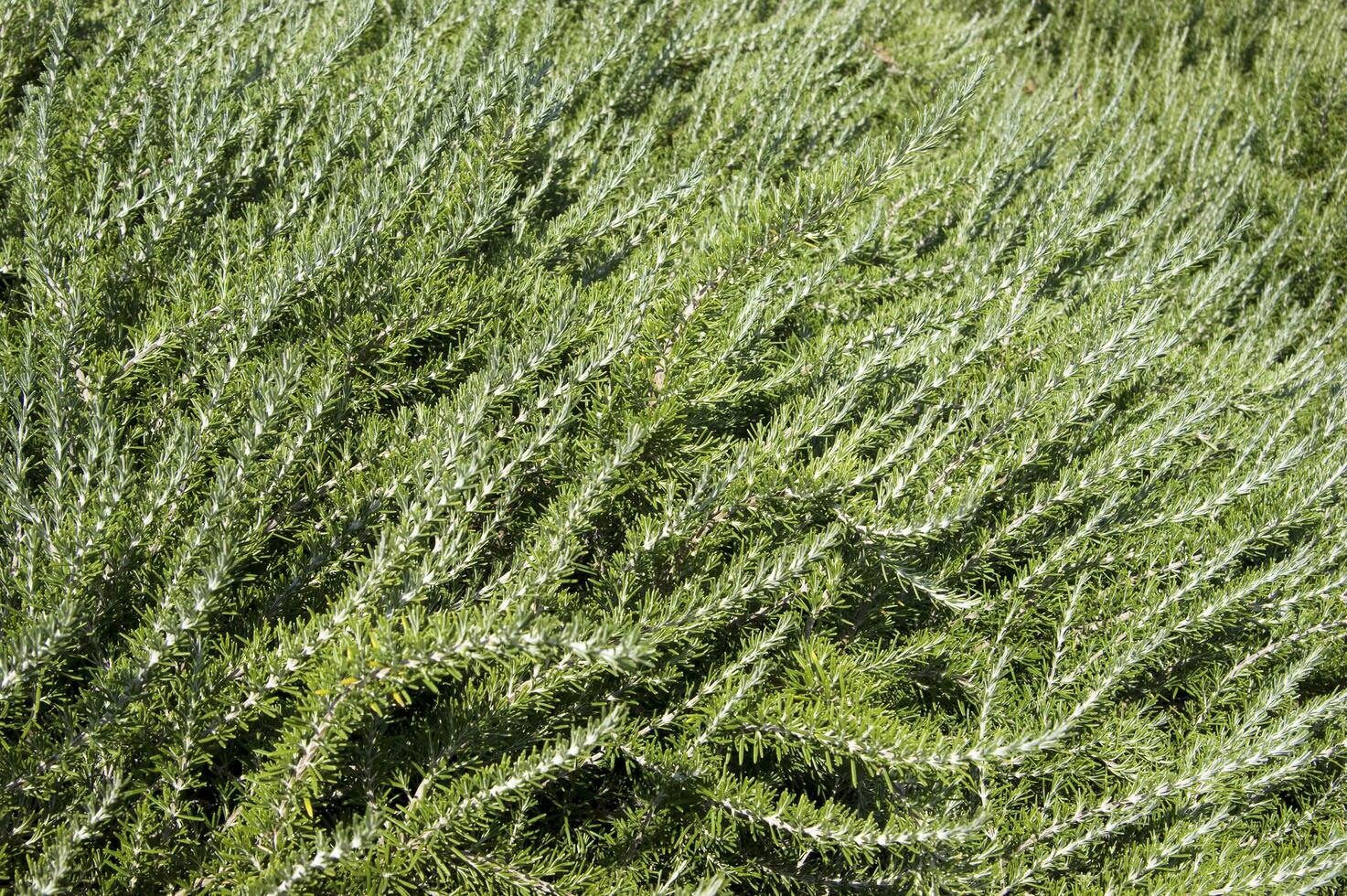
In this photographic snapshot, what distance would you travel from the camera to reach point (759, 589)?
1641 mm

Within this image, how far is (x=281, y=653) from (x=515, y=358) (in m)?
0.63

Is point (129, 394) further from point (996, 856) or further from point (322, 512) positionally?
point (996, 856)

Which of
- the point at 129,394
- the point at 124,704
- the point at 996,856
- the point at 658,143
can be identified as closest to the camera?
the point at 124,704

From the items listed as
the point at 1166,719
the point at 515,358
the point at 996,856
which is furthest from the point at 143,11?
the point at 1166,719

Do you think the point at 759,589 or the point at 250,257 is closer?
the point at 759,589

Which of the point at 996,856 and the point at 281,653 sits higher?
the point at 281,653

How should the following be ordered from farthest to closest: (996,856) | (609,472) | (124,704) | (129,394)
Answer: (129,394) → (996,856) → (609,472) → (124,704)

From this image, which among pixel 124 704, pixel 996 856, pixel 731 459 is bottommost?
pixel 996 856

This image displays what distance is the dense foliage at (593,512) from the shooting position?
145 centimetres

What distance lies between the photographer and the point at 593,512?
5.30 feet

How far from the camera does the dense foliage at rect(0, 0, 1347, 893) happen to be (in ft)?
4.75

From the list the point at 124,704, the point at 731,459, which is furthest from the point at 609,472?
the point at 124,704

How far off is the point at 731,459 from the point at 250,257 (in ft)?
3.55

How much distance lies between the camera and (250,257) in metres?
1.97
